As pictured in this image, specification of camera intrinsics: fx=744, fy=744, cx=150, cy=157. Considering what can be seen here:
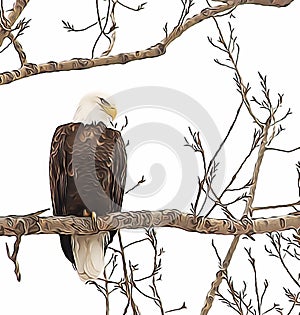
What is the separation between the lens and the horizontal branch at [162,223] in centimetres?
113

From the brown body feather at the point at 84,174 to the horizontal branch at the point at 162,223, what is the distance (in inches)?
6.2

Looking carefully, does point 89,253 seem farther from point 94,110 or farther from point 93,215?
point 94,110

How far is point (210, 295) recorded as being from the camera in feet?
4.47

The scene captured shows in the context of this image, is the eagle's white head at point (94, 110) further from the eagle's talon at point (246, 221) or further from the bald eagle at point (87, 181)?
the eagle's talon at point (246, 221)

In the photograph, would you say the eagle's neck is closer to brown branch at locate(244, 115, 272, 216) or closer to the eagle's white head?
the eagle's white head

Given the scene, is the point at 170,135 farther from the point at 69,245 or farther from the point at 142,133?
the point at 69,245

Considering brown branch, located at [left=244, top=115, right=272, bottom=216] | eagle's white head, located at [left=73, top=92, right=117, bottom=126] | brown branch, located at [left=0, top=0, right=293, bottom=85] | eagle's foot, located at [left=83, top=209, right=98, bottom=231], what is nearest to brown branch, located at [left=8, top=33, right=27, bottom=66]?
brown branch, located at [left=0, top=0, right=293, bottom=85]

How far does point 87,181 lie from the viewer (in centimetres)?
137

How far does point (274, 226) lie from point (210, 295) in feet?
0.81

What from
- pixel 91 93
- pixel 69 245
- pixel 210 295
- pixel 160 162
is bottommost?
pixel 210 295

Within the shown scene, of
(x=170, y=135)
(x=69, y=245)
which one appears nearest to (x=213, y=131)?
(x=170, y=135)

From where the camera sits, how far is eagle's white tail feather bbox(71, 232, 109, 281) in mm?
1354

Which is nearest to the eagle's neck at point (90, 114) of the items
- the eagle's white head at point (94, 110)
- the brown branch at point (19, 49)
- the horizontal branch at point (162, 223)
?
the eagle's white head at point (94, 110)

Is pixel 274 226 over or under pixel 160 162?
under
